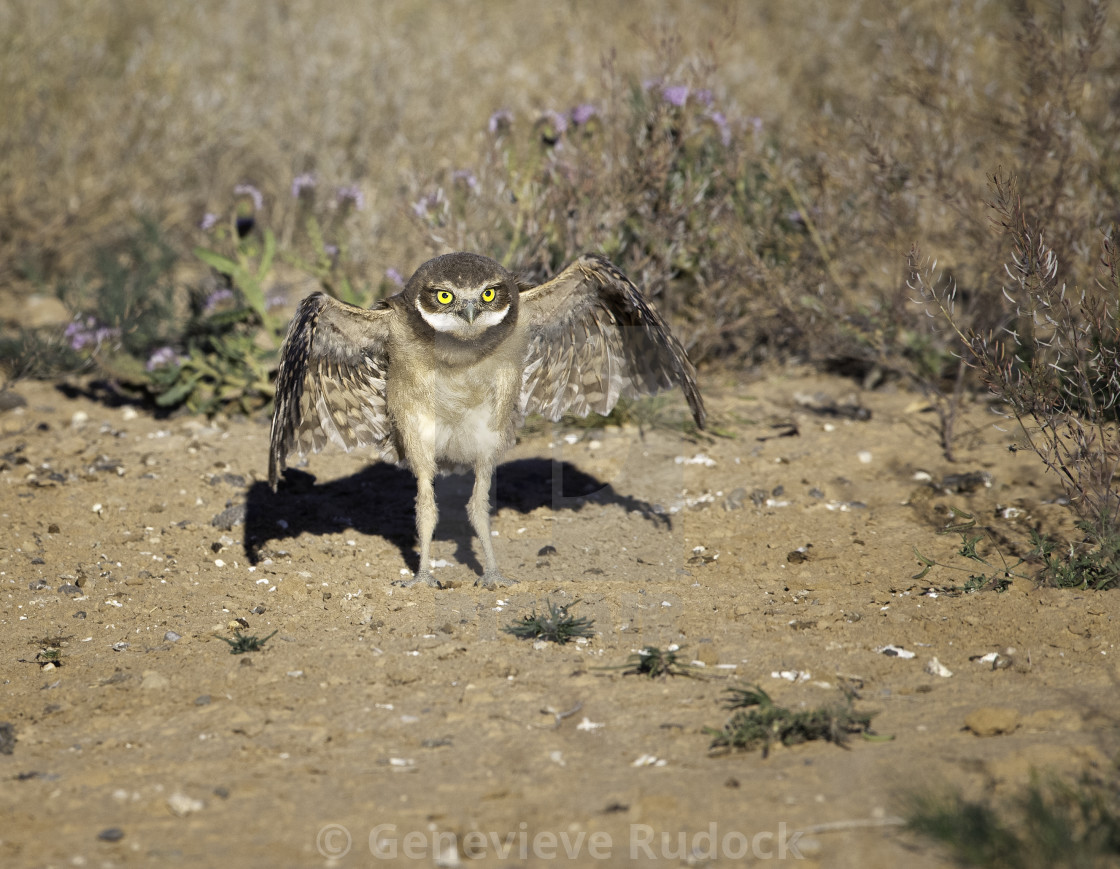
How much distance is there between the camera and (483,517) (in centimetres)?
571

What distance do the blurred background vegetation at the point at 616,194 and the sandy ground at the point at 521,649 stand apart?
707 mm

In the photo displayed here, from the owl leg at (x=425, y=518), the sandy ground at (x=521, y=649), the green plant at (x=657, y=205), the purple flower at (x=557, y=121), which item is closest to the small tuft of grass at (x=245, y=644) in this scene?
the sandy ground at (x=521, y=649)

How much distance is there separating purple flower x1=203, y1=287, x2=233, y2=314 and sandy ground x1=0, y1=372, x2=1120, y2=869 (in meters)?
0.91

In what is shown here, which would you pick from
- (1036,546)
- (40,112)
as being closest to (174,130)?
(40,112)

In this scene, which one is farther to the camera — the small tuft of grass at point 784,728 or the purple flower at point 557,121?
the purple flower at point 557,121

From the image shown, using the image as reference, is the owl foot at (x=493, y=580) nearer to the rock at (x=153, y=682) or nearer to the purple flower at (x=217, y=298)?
the rock at (x=153, y=682)

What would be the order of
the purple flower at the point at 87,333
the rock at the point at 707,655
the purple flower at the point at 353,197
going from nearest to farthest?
the rock at the point at 707,655, the purple flower at the point at 87,333, the purple flower at the point at 353,197

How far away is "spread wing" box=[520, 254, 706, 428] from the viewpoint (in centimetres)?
550

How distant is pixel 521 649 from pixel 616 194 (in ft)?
12.6

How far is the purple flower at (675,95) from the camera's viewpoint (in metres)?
7.20

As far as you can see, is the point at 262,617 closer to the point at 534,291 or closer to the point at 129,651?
the point at 129,651

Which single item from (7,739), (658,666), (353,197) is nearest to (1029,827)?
(658,666)

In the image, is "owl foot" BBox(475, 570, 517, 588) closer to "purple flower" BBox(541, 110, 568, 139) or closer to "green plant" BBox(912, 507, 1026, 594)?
"green plant" BBox(912, 507, 1026, 594)

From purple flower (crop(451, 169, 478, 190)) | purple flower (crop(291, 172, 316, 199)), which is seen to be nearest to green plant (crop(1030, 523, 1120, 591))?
purple flower (crop(451, 169, 478, 190))
